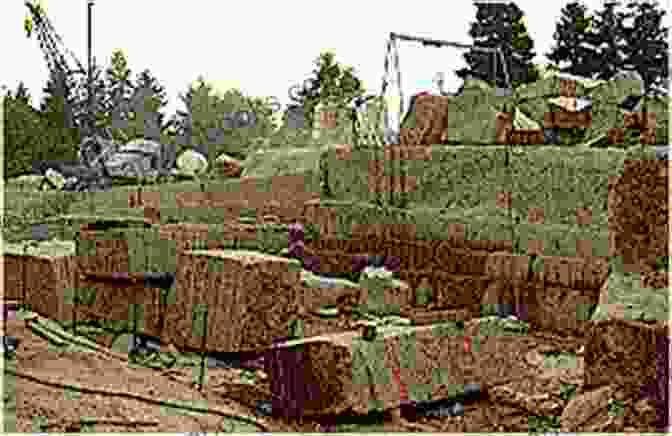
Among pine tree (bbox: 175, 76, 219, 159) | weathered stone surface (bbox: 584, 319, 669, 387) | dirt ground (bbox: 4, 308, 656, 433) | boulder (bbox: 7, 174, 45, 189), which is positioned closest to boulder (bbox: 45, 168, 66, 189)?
boulder (bbox: 7, 174, 45, 189)

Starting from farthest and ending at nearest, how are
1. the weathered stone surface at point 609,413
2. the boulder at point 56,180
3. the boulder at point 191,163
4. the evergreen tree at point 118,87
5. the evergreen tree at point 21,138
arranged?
the evergreen tree at point 118,87 < the evergreen tree at point 21,138 < the boulder at point 191,163 < the boulder at point 56,180 < the weathered stone surface at point 609,413

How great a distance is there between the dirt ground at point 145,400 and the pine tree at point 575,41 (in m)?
16.0

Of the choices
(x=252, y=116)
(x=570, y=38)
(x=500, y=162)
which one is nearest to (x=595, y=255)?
(x=500, y=162)

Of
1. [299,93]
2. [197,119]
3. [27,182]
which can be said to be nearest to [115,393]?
[27,182]

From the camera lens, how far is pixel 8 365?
5.15 m

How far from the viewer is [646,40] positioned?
2095cm

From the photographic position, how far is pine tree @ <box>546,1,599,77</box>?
869 inches

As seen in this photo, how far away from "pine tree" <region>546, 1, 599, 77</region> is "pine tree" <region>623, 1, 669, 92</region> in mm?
929

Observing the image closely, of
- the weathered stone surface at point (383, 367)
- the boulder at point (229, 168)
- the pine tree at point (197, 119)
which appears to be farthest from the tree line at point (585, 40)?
the pine tree at point (197, 119)

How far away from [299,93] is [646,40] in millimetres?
19914

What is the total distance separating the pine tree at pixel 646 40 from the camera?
67.9ft

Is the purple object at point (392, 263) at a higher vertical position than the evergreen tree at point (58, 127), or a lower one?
lower

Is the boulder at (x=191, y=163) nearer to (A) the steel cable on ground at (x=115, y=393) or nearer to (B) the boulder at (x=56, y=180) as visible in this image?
(B) the boulder at (x=56, y=180)

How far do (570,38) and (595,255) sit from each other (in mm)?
13615
